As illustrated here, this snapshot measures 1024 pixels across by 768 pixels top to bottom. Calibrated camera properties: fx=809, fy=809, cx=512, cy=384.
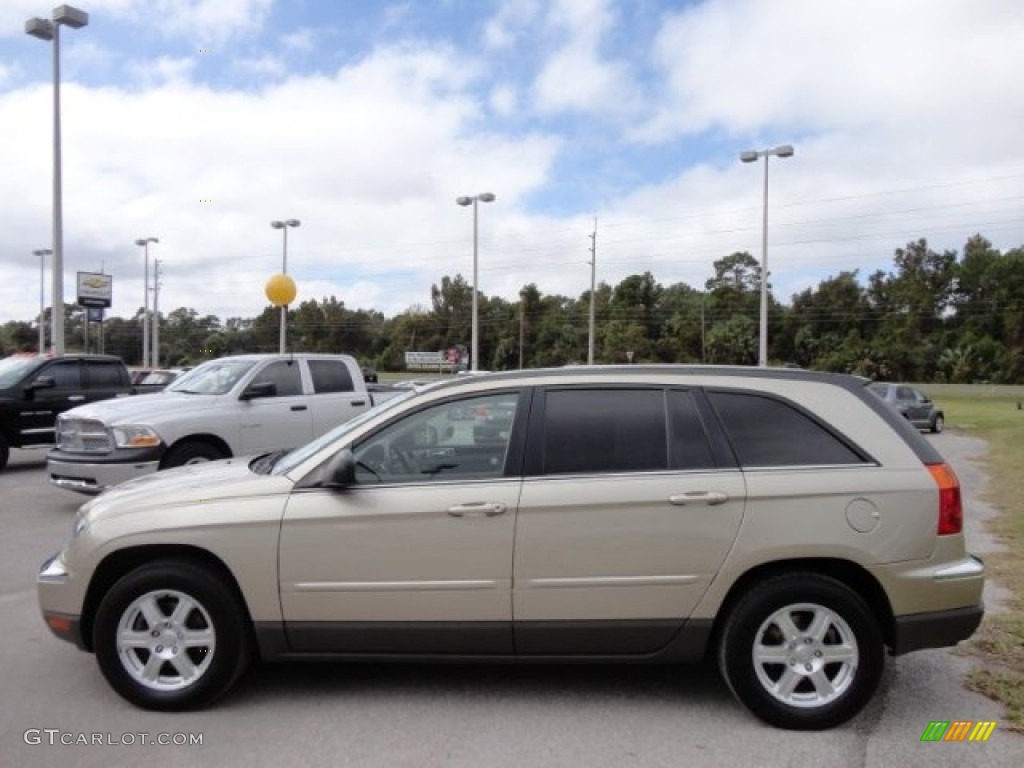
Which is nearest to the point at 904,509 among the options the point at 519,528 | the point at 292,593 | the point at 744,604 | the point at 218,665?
the point at 744,604

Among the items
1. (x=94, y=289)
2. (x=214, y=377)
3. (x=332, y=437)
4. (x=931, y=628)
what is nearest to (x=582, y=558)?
(x=332, y=437)

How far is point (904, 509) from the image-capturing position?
3859 millimetres

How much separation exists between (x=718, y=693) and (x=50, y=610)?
3.47 metres

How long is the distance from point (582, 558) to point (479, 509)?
544 mm

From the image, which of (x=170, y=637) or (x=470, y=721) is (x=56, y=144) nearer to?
(x=170, y=637)

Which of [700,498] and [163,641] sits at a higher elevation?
[700,498]

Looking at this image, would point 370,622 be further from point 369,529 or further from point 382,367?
point 382,367

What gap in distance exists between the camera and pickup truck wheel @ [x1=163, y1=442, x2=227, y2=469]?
8992 mm

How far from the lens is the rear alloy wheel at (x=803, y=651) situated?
382cm

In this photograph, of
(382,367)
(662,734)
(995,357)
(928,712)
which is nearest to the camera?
(662,734)

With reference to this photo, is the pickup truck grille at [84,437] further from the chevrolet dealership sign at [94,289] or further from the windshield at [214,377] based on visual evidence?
the chevrolet dealership sign at [94,289]

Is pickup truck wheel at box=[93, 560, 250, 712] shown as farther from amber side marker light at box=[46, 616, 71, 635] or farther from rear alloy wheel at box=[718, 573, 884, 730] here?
rear alloy wheel at box=[718, 573, 884, 730]

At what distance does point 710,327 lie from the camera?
85812 millimetres

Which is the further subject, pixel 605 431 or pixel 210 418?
pixel 210 418
